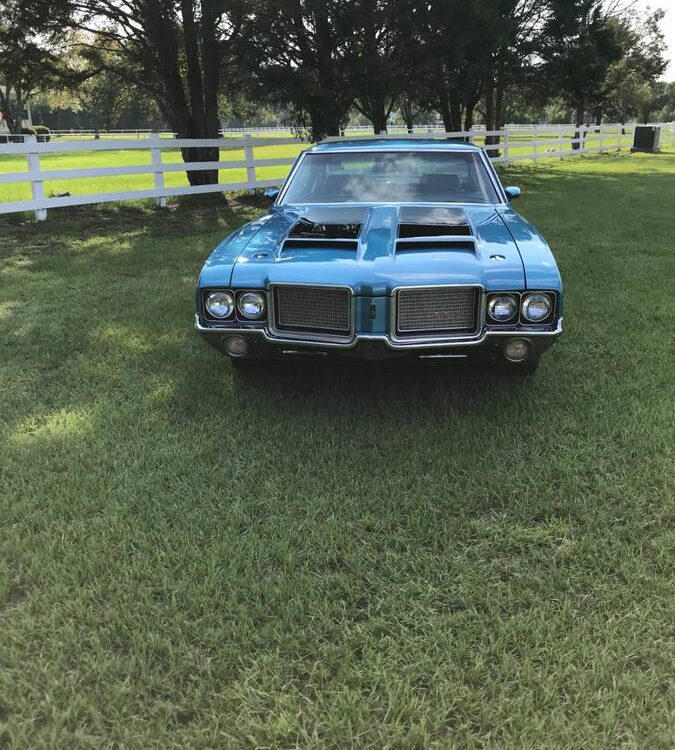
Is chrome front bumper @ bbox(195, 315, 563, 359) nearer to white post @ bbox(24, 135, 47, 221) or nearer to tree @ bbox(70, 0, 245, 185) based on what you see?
white post @ bbox(24, 135, 47, 221)

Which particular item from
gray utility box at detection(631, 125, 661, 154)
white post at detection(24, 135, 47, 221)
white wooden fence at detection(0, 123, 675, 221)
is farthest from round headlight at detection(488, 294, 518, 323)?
gray utility box at detection(631, 125, 661, 154)

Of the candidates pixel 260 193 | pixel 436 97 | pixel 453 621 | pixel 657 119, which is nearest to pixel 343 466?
pixel 453 621

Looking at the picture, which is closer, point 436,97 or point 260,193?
point 260,193

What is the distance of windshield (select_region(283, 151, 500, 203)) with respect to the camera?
453cm

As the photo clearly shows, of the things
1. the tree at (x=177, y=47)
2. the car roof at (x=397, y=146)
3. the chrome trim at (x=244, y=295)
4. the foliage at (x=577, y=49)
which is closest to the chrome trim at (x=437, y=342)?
the chrome trim at (x=244, y=295)

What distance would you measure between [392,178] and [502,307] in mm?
1852

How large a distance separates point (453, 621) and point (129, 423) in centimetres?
214

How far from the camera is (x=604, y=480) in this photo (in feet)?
9.62

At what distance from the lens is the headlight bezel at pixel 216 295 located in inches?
133

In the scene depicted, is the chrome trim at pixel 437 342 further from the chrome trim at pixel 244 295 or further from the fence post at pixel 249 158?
the fence post at pixel 249 158

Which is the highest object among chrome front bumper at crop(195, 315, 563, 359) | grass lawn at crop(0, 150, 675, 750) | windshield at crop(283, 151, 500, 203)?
windshield at crop(283, 151, 500, 203)

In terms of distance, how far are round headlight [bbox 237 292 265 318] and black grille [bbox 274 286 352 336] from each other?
79mm

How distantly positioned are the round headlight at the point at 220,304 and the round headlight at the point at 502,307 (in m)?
1.35

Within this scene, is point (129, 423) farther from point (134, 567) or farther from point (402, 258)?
point (402, 258)
